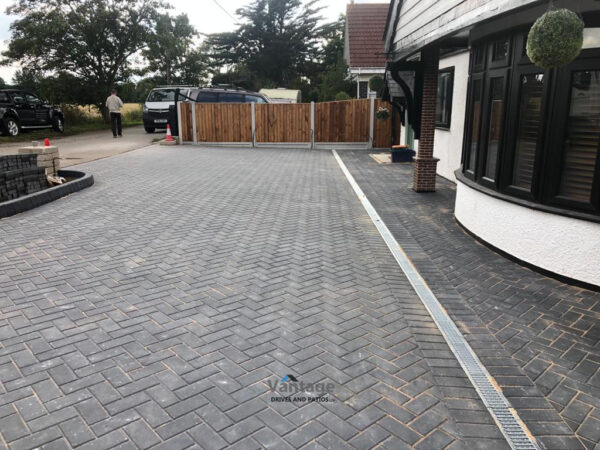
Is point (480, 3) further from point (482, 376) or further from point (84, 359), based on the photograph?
point (84, 359)

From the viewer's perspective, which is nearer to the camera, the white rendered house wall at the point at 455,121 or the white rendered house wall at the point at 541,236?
the white rendered house wall at the point at 541,236

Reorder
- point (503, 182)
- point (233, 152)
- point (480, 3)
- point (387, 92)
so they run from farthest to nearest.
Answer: point (233, 152), point (387, 92), point (503, 182), point (480, 3)

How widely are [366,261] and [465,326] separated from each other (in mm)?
1925

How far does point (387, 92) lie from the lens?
1469 centimetres

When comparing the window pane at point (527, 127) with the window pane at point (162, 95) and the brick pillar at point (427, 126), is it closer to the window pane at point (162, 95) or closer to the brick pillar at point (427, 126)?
the brick pillar at point (427, 126)

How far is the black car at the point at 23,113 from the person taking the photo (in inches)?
765

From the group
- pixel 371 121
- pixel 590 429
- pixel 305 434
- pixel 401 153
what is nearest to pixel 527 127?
pixel 590 429

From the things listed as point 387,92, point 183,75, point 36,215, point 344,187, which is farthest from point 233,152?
point 183,75

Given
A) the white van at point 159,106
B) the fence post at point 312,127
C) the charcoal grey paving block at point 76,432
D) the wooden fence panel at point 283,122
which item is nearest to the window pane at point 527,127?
the charcoal grey paving block at point 76,432

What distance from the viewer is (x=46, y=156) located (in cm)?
1055

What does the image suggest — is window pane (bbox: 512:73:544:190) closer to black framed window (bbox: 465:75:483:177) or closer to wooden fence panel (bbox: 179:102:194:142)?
black framed window (bbox: 465:75:483:177)

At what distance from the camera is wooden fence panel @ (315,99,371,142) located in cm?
1989

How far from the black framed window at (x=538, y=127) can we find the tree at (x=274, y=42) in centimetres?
4233

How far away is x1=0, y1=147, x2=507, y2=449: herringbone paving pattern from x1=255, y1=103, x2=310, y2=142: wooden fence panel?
12958 millimetres
